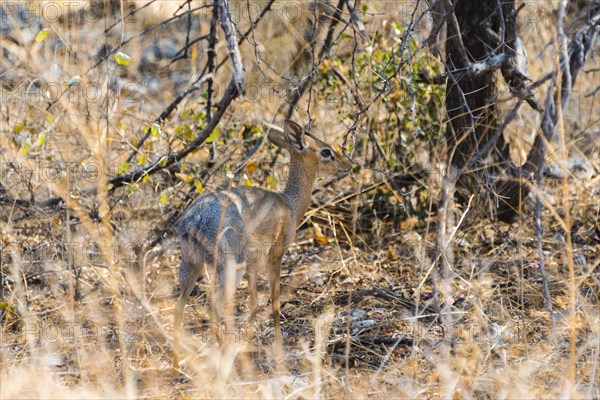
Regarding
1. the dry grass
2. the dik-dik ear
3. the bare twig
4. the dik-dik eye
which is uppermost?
the bare twig

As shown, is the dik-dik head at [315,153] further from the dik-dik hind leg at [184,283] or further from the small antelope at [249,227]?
the dik-dik hind leg at [184,283]

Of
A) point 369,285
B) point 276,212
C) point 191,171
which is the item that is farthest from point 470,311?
point 191,171

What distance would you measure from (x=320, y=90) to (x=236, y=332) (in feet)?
8.27

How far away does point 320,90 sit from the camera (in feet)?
21.8

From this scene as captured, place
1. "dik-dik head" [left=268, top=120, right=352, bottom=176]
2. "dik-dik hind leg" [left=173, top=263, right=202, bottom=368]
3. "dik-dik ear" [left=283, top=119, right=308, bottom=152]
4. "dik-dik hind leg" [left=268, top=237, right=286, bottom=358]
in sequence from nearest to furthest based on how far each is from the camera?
1. "dik-dik hind leg" [left=173, top=263, right=202, bottom=368]
2. "dik-dik hind leg" [left=268, top=237, right=286, bottom=358]
3. "dik-dik ear" [left=283, top=119, right=308, bottom=152]
4. "dik-dik head" [left=268, top=120, right=352, bottom=176]

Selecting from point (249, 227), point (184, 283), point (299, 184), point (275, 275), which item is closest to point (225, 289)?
point (184, 283)

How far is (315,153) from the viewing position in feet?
17.4

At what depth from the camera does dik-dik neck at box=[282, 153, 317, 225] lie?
5.27m

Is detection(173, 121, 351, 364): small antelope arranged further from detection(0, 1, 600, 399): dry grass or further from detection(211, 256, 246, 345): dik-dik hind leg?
detection(0, 1, 600, 399): dry grass

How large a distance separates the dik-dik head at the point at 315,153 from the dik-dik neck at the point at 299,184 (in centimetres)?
4

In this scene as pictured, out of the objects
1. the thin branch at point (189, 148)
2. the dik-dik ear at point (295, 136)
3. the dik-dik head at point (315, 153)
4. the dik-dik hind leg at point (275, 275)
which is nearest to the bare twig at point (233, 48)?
the thin branch at point (189, 148)

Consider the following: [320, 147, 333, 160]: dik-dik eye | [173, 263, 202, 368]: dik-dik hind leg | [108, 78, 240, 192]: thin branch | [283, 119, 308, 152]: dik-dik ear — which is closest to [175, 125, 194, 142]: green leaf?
[108, 78, 240, 192]: thin branch

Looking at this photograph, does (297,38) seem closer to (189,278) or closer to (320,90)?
(320,90)

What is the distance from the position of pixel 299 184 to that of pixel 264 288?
41.1 inches
